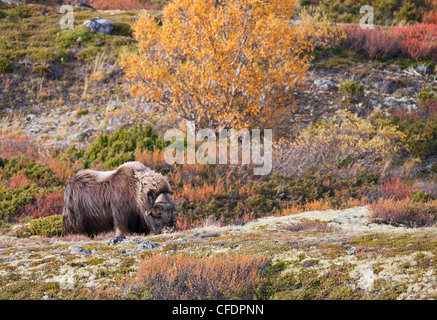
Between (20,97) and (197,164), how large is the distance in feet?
34.8

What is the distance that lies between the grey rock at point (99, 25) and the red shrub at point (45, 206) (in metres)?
14.3

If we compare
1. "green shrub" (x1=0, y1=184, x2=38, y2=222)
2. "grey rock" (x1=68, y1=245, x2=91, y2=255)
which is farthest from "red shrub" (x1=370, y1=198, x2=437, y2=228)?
"green shrub" (x1=0, y1=184, x2=38, y2=222)

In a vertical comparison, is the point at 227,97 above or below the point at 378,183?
above

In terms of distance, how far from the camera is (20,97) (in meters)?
19.1

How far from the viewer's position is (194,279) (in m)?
4.78

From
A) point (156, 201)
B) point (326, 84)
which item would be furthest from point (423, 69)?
point (156, 201)

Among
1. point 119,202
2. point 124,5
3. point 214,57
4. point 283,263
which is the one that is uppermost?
point 124,5

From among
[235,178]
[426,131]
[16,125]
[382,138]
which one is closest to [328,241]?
[235,178]

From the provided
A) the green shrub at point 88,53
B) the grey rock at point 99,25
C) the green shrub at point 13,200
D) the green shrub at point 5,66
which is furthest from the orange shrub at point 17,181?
the grey rock at point 99,25

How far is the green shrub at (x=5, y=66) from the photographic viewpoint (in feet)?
66.6

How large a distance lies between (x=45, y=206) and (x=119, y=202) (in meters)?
3.78

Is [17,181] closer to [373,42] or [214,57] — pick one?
[214,57]

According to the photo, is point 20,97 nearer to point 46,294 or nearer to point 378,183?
point 378,183

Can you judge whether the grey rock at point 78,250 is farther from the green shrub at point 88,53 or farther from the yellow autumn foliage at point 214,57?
the green shrub at point 88,53
